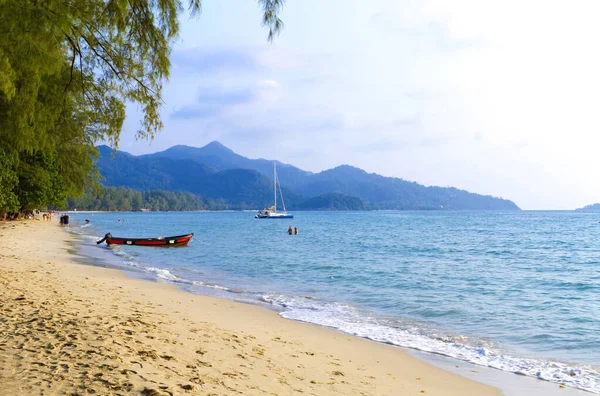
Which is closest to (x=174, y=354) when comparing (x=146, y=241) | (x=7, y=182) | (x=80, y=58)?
(x=80, y=58)

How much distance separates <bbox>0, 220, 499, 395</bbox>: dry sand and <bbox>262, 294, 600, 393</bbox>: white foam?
77 centimetres

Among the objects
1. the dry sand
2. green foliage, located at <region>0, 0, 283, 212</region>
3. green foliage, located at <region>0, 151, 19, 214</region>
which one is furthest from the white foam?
green foliage, located at <region>0, 151, 19, 214</region>

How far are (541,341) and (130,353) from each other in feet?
27.5

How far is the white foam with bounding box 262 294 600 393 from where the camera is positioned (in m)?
7.63

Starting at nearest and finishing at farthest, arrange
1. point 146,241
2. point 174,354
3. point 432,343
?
1. point 174,354
2. point 432,343
3. point 146,241

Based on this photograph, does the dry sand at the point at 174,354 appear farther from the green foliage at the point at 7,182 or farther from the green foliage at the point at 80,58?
the green foliage at the point at 7,182

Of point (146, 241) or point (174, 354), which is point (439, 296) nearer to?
point (174, 354)

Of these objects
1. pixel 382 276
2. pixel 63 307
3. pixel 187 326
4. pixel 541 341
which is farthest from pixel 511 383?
pixel 382 276

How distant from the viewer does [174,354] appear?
19.6ft

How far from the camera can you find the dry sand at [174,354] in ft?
15.6

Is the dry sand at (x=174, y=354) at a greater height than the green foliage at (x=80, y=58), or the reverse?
the green foliage at (x=80, y=58)

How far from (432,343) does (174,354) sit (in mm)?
5604

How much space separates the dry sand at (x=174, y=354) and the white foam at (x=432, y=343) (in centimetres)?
77

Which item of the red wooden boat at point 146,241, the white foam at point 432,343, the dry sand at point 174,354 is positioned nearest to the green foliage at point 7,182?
the red wooden boat at point 146,241
